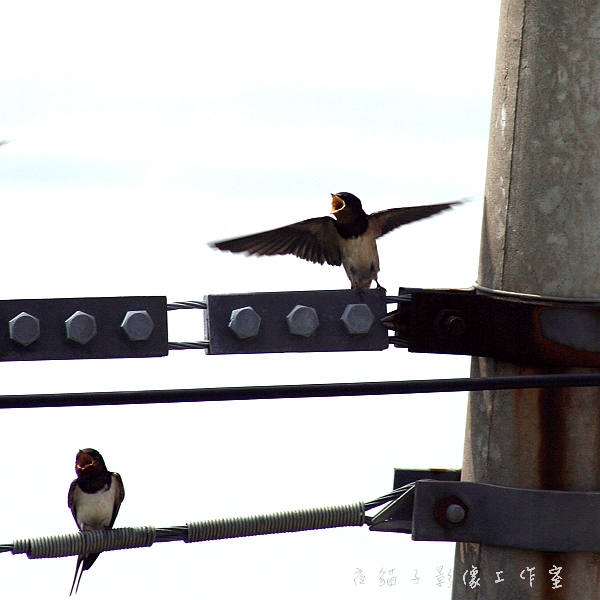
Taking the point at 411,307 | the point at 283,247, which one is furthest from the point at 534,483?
the point at 283,247

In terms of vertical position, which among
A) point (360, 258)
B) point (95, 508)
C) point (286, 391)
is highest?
point (360, 258)

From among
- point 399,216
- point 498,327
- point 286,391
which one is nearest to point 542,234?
point 498,327

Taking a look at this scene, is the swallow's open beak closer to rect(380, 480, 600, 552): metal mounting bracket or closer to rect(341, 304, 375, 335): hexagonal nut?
rect(341, 304, 375, 335): hexagonal nut

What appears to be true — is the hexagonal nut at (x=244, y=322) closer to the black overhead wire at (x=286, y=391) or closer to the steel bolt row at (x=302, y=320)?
the steel bolt row at (x=302, y=320)

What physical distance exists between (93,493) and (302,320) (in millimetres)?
4539

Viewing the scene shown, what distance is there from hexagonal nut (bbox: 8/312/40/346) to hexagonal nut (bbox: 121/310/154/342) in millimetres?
282

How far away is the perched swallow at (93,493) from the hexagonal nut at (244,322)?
4.44m

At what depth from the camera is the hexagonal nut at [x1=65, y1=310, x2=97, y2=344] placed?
10.7ft

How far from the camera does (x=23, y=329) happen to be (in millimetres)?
3182

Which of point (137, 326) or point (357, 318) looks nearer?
point (137, 326)

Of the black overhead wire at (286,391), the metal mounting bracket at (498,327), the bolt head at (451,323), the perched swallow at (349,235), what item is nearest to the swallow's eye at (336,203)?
the perched swallow at (349,235)

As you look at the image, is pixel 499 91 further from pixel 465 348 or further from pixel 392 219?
pixel 392 219

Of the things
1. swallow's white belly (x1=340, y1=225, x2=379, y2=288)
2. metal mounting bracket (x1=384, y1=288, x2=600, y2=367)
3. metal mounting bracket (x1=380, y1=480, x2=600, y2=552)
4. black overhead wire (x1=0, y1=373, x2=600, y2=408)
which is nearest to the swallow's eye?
swallow's white belly (x1=340, y1=225, x2=379, y2=288)

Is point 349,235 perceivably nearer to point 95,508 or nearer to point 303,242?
point 303,242
